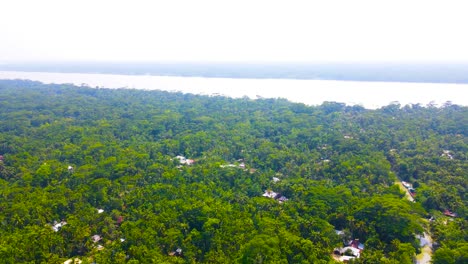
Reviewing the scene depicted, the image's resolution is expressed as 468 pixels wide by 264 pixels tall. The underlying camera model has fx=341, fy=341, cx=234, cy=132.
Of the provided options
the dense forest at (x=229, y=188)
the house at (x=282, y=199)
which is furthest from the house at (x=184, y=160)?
the house at (x=282, y=199)

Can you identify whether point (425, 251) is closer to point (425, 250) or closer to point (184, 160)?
point (425, 250)

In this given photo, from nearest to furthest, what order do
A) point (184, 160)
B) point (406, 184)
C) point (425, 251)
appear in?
point (425, 251) → point (406, 184) → point (184, 160)

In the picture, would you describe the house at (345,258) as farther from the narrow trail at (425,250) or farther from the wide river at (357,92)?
the wide river at (357,92)

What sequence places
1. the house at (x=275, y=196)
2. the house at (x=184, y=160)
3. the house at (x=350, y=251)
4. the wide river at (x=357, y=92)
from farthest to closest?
the wide river at (x=357, y=92) → the house at (x=184, y=160) → the house at (x=275, y=196) → the house at (x=350, y=251)

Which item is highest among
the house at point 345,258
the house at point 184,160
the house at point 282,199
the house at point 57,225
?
the house at point 184,160

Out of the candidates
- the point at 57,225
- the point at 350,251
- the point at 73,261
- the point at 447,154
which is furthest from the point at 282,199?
the point at 447,154

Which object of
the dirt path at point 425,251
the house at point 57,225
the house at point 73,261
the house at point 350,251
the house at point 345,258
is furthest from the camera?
the house at point 57,225

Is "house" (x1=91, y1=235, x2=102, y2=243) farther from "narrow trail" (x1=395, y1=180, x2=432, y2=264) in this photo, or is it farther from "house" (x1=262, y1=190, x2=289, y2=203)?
"narrow trail" (x1=395, y1=180, x2=432, y2=264)

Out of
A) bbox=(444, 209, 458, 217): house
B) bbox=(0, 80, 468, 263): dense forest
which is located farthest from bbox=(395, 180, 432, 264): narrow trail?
bbox=(444, 209, 458, 217): house
